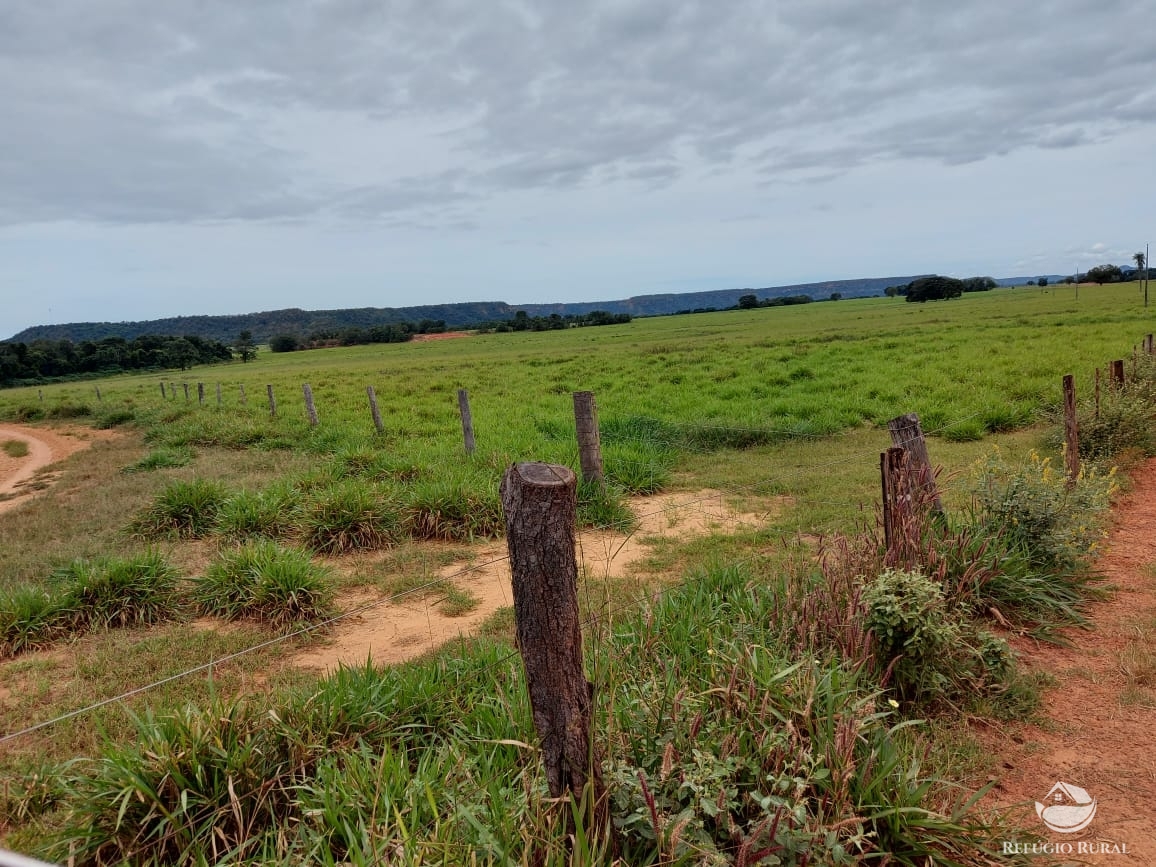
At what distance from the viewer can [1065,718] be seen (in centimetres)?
368

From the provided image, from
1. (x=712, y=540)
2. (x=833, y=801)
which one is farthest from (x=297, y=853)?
(x=712, y=540)

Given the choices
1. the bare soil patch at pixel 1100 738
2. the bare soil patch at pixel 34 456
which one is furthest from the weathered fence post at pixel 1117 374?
the bare soil patch at pixel 34 456

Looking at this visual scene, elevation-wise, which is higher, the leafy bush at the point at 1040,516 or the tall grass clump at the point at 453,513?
the leafy bush at the point at 1040,516

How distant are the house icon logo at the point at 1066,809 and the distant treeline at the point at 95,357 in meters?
85.5

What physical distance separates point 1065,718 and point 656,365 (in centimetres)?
2154

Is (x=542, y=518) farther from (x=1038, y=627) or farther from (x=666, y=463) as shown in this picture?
(x=666, y=463)

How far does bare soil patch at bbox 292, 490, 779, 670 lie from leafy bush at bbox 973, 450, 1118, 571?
2.54 metres

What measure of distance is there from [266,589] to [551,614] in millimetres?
4532

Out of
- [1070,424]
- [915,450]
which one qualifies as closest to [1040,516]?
[915,450]

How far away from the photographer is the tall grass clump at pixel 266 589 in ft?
19.4

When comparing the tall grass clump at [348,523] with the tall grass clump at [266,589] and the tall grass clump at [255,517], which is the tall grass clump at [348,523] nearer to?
the tall grass clump at [255,517]

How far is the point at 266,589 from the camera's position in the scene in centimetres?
596

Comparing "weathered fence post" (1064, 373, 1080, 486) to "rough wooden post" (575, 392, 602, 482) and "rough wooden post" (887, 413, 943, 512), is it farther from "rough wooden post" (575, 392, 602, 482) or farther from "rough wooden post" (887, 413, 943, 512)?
"rough wooden post" (575, 392, 602, 482)

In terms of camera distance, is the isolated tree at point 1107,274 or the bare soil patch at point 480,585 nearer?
the bare soil patch at point 480,585
